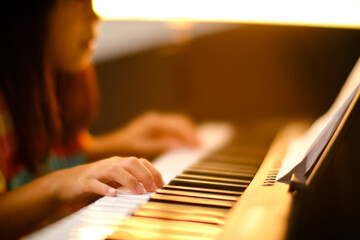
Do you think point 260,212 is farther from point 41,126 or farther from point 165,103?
point 165,103

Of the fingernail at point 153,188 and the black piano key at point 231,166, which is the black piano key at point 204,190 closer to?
the fingernail at point 153,188

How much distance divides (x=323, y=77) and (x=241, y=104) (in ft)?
1.11

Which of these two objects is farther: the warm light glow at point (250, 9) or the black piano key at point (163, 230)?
the warm light glow at point (250, 9)

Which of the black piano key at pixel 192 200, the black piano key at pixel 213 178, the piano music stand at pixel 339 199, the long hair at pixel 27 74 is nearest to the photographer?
the black piano key at pixel 192 200

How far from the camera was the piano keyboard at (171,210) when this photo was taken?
19.3 inches

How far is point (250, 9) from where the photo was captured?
3.31 ft

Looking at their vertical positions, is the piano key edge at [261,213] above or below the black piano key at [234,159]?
above

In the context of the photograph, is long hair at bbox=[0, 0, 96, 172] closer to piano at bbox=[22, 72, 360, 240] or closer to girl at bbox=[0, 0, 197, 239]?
girl at bbox=[0, 0, 197, 239]

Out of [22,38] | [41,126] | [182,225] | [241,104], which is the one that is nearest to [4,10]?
[22,38]

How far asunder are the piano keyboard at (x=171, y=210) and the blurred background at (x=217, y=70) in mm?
857

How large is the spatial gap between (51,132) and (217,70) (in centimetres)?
84

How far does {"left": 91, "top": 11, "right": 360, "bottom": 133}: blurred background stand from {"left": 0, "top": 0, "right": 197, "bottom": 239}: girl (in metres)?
0.28

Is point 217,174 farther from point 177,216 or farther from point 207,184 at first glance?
point 177,216

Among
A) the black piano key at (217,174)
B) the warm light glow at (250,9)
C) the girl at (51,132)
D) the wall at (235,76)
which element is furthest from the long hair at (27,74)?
the wall at (235,76)
